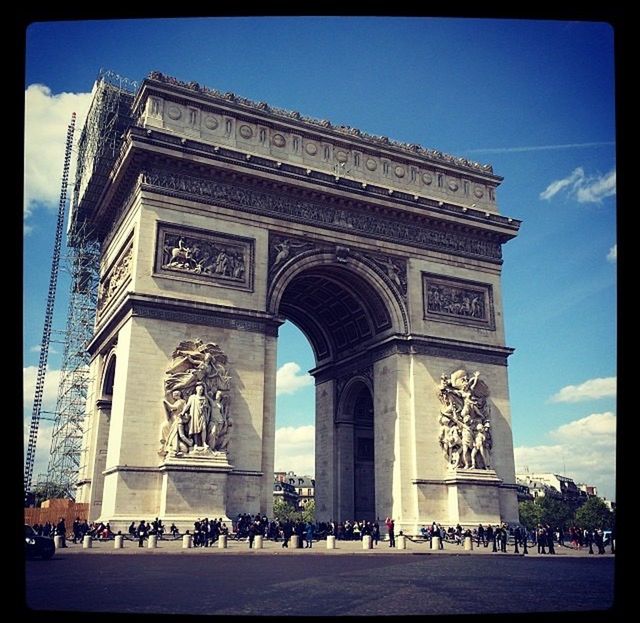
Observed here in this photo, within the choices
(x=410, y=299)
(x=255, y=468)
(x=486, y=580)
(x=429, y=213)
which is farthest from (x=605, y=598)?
(x=429, y=213)

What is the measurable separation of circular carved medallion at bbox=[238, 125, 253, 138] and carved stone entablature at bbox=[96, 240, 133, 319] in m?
6.84

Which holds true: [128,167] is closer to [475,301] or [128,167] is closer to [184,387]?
[184,387]

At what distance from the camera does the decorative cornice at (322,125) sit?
1206 inches

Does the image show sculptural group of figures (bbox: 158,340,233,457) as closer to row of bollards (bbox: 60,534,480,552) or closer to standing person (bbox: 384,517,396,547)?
row of bollards (bbox: 60,534,480,552)

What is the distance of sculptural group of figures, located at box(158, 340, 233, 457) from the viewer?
26.3 m

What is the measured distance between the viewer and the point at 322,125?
33.5m

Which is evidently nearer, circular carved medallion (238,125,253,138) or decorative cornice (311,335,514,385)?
circular carved medallion (238,125,253,138)

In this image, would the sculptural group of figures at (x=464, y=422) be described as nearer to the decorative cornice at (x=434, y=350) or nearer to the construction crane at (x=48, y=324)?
the decorative cornice at (x=434, y=350)

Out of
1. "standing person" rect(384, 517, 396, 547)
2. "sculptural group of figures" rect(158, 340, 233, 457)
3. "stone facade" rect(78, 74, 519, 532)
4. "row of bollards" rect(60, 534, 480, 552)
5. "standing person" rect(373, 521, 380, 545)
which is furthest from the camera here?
"standing person" rect(373, 521, 380, 545)

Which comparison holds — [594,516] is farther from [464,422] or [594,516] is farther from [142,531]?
[142,531]

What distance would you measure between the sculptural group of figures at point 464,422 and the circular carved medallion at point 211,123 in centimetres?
1499

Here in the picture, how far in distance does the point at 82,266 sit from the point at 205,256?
16.2 metres

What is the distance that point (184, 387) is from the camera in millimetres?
26891

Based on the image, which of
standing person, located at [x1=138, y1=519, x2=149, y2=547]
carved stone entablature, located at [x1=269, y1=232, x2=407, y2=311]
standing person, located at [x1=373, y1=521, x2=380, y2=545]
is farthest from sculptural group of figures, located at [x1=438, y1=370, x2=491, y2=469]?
standing person, located at [x1=138, y1=519, x2=149, y2=547]
